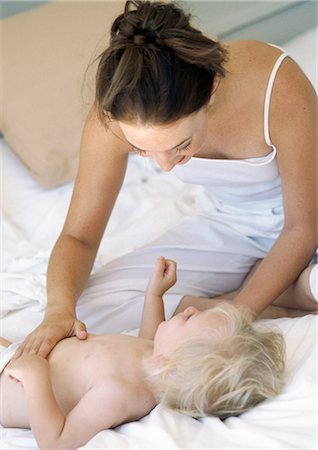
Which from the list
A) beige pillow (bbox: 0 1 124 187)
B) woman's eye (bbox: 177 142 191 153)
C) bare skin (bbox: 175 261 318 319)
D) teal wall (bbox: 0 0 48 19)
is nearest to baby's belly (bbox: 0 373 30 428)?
bare skin (bbox: 175 261 318 319)

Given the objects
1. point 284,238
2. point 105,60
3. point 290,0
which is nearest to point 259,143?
point 284,238

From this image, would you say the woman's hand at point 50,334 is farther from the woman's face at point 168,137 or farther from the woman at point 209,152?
the woman's face at point 168,137

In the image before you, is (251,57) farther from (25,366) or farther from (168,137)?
(25,366)

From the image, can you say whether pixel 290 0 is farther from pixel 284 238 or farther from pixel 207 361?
pixel 207 361

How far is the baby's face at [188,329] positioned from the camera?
129 centimetres

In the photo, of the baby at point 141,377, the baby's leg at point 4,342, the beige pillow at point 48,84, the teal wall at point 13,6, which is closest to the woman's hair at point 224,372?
the baby at point 141,377

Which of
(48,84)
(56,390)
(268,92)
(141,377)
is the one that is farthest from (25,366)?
(48,84)

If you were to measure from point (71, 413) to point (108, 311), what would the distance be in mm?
421

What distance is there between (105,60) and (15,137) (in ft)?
3.41

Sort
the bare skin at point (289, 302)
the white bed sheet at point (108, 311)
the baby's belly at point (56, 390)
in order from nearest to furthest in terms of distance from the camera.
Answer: the white bed sheet at point (108, 311) < the baby's belly at point (56, 390) < the bare skin at point (289, 302)

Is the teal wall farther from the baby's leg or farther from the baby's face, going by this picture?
the baby's face

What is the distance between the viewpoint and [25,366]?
1294 millimetres

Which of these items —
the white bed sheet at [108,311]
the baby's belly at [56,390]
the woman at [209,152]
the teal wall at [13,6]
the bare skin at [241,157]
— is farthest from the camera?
the teal wall at [13,6]

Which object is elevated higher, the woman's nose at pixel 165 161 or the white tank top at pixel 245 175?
the woman's nose at pixel 165 161
